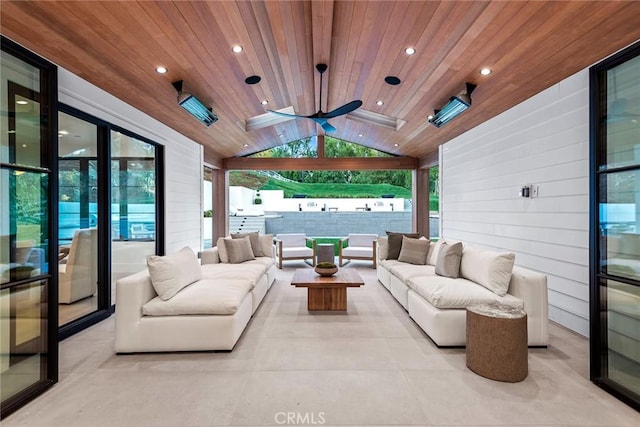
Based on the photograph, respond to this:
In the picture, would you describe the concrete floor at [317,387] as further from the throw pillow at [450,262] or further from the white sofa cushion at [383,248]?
the white sofa cushion at [383,248]

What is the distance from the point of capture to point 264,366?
98.8 inches

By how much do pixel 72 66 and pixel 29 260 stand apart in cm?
185

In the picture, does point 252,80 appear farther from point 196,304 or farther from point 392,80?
point 196,304

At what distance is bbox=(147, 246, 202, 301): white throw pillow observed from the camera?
9.45 ft

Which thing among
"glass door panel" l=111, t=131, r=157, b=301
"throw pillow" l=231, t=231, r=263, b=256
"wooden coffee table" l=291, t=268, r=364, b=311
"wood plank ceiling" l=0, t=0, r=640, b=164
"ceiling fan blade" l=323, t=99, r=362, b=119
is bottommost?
"wooden coffee table" l=291, t=268, r=364, b=311

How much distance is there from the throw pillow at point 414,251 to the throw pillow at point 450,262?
0.91m

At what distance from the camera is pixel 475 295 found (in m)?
2.90

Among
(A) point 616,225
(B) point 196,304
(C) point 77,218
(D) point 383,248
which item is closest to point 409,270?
(D) point 383,248

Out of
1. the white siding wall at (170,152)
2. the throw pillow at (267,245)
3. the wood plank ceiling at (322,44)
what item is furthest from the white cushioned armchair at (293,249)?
the wood plank ceiling at (322,44)

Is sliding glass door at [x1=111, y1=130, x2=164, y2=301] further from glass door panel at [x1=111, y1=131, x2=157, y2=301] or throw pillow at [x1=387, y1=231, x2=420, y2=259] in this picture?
throw pillow at [x1=387, y1=231, x2=420, y2=259]

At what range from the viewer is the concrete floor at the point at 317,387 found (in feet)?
6.21

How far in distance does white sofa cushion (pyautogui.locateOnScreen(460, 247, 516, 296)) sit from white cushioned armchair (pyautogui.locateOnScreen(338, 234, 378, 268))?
3.33 meters

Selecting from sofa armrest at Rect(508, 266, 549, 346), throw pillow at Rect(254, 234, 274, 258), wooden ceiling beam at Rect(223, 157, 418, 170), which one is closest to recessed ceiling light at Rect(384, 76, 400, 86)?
sofa armrest at Rect(508, 266, 549, 346)

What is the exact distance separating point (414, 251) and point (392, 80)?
2.47 meters
